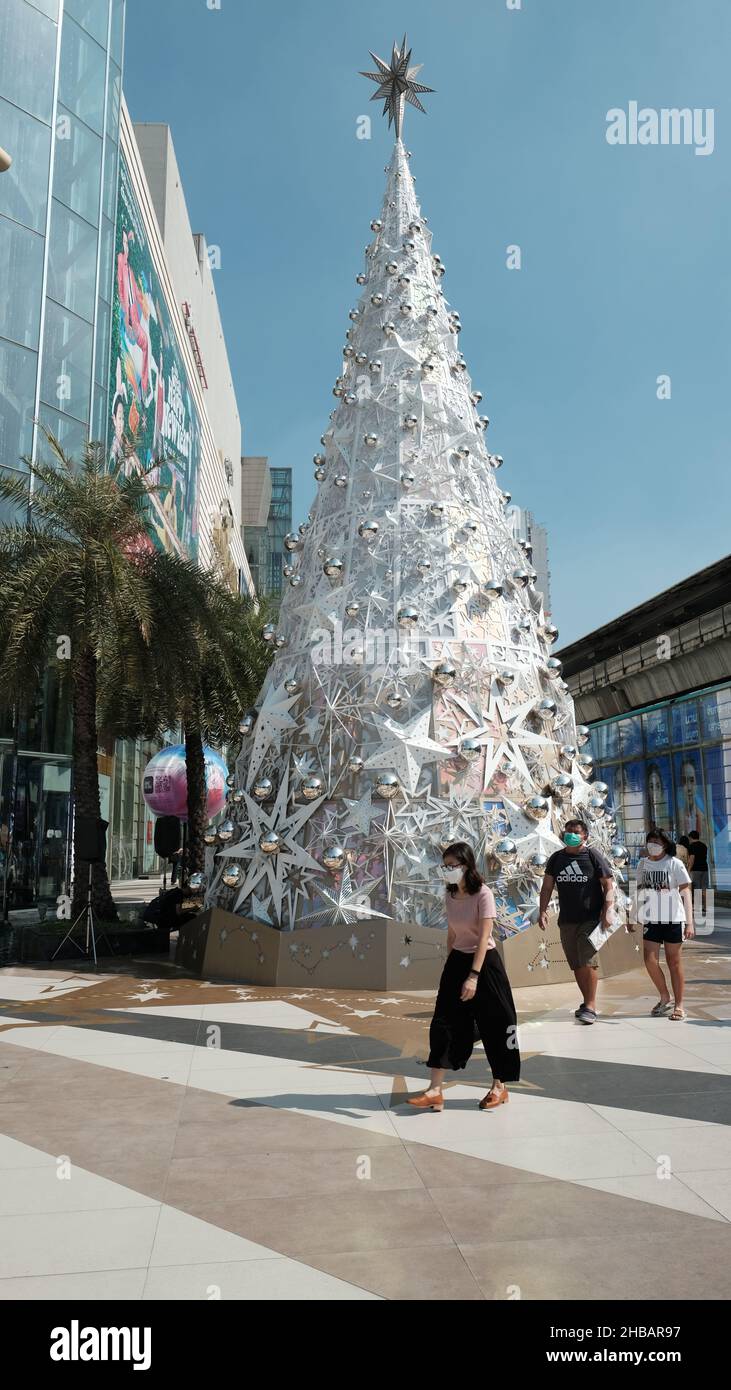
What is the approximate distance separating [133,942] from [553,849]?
20.4 feet

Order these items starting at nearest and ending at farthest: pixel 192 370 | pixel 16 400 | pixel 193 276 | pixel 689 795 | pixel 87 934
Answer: pixel 87 934 < pixel 16 400 < pixel 689 795 < pixel 192 370 < pixel 193 276

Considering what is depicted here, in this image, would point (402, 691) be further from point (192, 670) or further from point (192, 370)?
point (192, 370)


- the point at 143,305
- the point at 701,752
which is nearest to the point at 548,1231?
the point at 701,752

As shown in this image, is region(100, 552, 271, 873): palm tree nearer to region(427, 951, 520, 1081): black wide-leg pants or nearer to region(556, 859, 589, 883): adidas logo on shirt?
region(556, 859, 589, 883): adidas logo on shirt

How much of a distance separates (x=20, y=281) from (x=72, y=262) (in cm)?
186

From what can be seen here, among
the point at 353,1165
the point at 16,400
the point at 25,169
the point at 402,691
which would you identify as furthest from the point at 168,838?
the point at 25,169

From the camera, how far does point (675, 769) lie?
21359mm

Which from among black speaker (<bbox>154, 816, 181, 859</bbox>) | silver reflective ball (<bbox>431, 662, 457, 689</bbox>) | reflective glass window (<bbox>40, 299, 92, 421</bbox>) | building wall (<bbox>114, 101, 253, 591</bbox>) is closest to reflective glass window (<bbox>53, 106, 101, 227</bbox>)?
reflective glass window (<bbox>40, 299, 92, 421</bbox>)

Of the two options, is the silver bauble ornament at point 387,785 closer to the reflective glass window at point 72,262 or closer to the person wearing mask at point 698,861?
the person wearing mask at point 698,861

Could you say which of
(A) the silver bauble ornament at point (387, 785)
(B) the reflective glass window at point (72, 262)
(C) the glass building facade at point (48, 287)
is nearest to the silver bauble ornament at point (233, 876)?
(A) the silver bauble ornament at point (387, 785)

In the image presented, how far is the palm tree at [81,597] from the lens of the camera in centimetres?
1233

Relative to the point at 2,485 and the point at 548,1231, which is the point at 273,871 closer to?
the point at 548,1231
